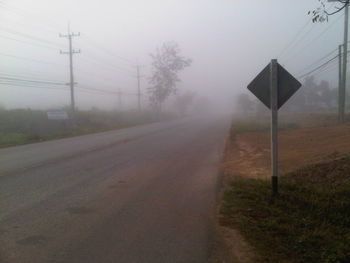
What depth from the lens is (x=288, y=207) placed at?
22.0 feet

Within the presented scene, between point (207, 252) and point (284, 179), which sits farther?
point (284, 179)

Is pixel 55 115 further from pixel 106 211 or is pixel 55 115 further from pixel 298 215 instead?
pixel 298 215

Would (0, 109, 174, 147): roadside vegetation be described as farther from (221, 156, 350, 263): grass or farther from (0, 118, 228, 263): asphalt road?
(221, 156, 350, 263): grass

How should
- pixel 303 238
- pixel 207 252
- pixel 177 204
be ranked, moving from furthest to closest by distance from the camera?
1. pixel 177 204
2. pixel 303 238
3. pixel 207 252

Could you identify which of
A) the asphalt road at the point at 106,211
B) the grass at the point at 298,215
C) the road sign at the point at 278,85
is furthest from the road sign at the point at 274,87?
the asphalt road at the point at 106,211

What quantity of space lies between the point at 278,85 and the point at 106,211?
406cm

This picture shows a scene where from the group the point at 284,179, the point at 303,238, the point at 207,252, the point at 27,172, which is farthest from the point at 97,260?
the point at 27,172

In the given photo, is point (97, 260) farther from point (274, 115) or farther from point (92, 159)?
point (92, 159)

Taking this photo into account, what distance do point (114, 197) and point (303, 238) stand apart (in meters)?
4.01

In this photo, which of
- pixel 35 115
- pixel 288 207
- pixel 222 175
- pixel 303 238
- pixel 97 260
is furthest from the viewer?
pixel 35 115

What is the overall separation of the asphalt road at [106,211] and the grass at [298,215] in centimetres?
62

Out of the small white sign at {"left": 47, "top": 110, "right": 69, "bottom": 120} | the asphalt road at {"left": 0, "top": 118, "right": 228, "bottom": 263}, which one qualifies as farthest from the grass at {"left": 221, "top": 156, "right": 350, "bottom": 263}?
the small white sign at {"left": 47, "top": 110, "right": 69, "bottom": 120}

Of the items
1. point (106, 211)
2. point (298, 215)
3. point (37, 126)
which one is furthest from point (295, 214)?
point (37, 126)

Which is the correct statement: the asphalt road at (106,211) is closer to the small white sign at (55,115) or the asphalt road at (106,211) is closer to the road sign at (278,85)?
the road sign at (278,85)
